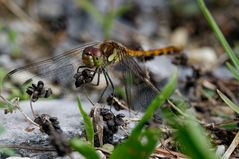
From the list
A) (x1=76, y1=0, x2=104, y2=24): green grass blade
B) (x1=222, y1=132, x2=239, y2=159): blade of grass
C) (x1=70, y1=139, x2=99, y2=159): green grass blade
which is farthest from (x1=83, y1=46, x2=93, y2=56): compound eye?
(x1=76, y1=0, x2=104, y2=24): green grass blade

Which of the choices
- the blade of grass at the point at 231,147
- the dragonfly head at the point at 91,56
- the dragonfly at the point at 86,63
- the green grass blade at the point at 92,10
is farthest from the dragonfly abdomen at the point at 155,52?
the green grass blade at the point at 92,10

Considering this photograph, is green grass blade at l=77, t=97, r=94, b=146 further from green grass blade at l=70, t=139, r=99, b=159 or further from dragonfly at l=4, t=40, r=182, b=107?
dragonfly at l=4, t=40, r=182, b=107

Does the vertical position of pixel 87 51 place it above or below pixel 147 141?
above

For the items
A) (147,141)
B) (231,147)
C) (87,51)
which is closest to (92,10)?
(87,51)

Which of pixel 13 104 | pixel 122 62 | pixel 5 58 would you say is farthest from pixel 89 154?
pixel 5 58

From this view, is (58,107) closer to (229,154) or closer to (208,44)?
(229,154)

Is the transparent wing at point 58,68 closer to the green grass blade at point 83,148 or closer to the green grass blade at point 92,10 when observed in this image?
the green grass blade at point 83,148

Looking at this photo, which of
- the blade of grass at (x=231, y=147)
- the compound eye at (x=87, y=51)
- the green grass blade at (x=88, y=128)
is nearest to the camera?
the green grass blade at (x=88, y=128)

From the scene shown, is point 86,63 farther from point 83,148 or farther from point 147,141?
point 147,141
